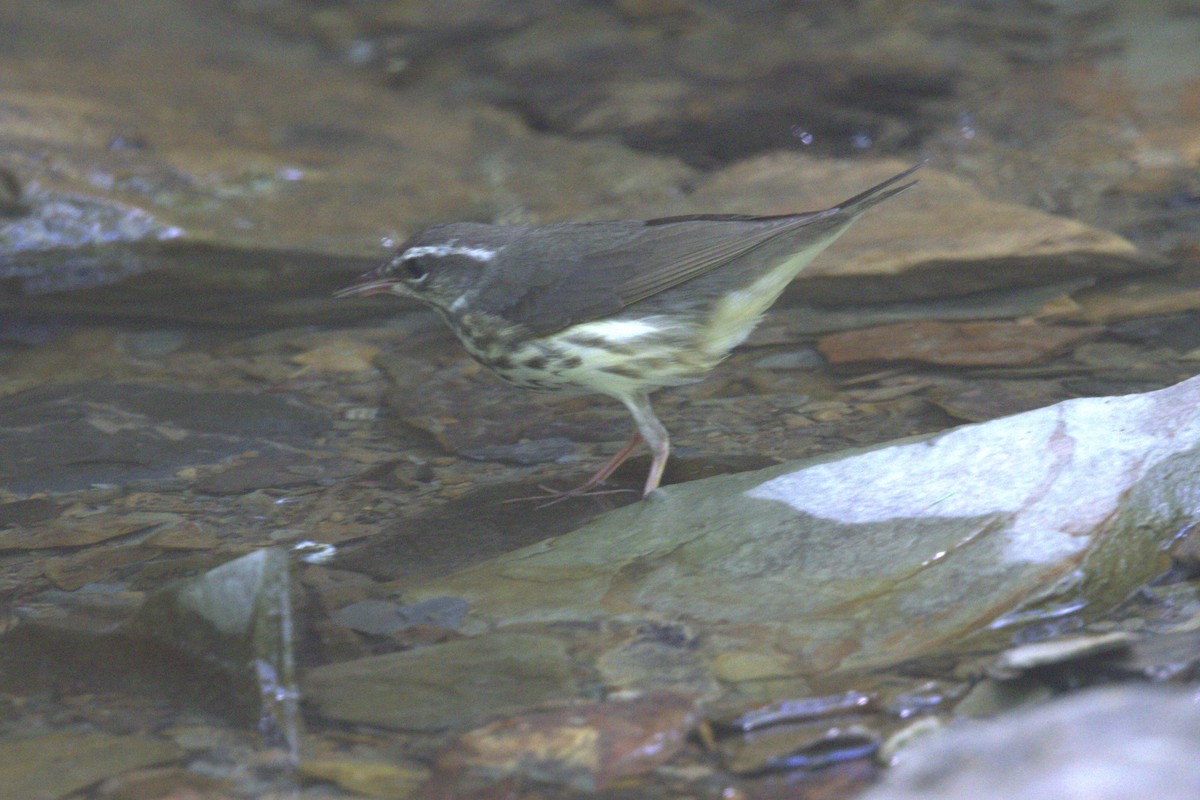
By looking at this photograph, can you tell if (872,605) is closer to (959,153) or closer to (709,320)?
(709,320)

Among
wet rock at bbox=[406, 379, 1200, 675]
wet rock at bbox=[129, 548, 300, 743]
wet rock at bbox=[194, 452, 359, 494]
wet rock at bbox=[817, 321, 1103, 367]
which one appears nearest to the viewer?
wet rock at bbox=[129, 548, 300, 743]

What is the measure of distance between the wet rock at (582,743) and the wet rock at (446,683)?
0.14 metres

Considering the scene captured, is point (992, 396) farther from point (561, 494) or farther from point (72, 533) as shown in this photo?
point (72, 533)

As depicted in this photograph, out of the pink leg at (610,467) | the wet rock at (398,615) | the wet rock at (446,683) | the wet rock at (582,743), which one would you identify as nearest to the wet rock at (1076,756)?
the wet rock at (582,743)

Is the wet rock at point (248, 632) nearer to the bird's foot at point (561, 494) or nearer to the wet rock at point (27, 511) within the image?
the bird's foot at point (561, 494)

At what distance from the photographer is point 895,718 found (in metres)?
3.42

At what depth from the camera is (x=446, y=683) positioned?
3818 millimetres

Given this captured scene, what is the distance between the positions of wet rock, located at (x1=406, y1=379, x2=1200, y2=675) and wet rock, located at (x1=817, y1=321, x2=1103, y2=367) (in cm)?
162

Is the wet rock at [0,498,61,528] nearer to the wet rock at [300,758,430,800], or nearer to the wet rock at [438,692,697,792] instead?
the wet rock at [300,758,430,800]

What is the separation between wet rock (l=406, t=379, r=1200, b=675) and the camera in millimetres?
3947

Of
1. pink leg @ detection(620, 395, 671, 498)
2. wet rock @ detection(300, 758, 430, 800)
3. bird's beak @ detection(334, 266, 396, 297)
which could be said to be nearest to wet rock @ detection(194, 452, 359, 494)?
bird's beak @ detection(334, 266, 396, 297)

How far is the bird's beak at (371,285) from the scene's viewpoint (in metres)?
5.94

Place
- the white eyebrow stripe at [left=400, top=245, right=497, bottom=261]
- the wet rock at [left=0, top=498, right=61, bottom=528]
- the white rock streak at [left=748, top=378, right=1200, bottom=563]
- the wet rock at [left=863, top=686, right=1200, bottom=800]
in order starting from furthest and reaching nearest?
the white eyebrow stripe at [left=400, top=245, right=497, bottom=261] < the wet rock at [left=0, top=498, right=61, bottom=528] < the white rock streak at [left=748, top=378, right=1200, bottom=563] < the wet rock at [left=863, top=686, right=1200, bottom=800]

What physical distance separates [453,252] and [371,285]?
0.44m
